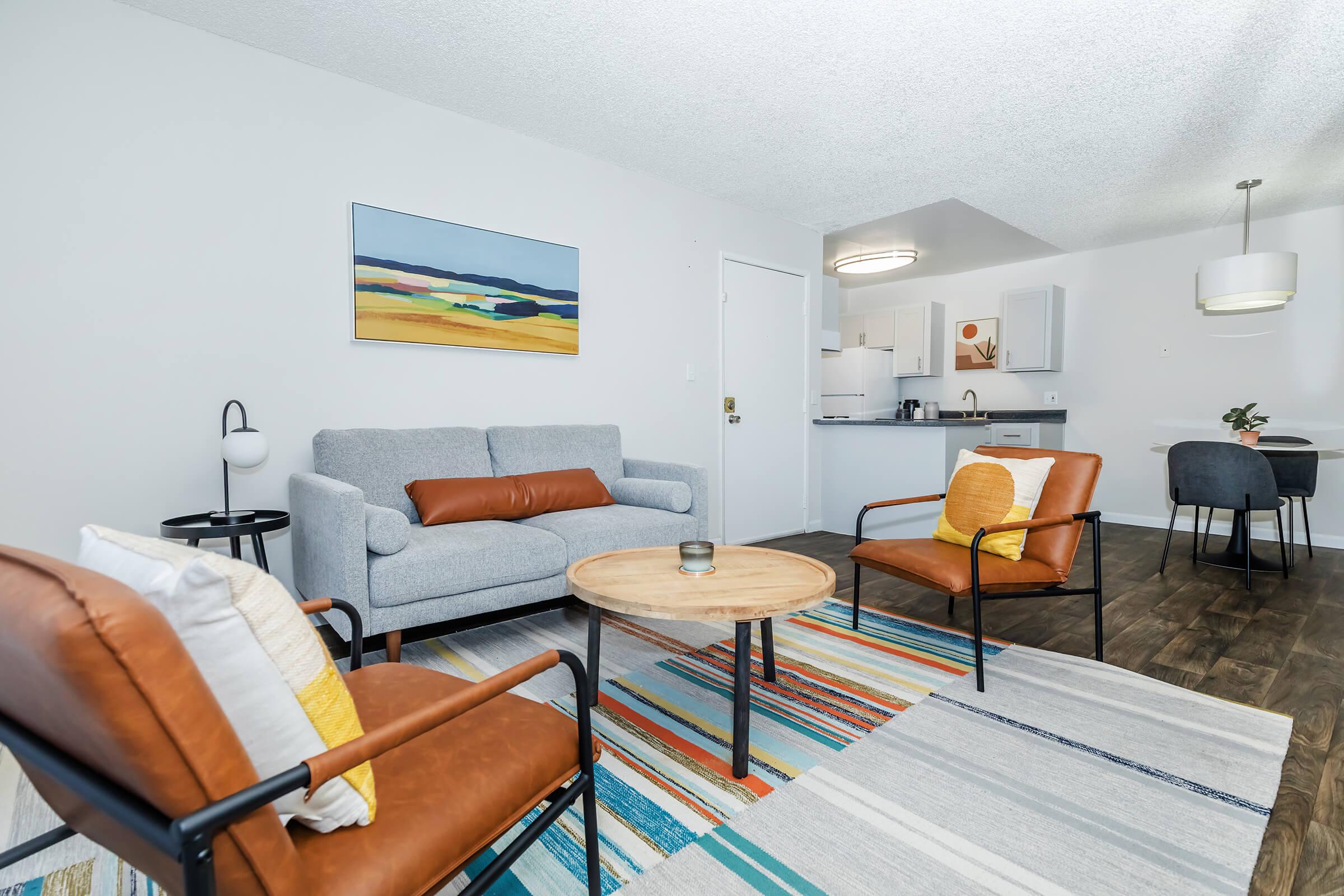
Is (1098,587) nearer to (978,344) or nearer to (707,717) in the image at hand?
(707,717)

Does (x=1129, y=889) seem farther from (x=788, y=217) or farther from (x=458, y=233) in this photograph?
(x=788, y=217)

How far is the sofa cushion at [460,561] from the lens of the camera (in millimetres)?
2258

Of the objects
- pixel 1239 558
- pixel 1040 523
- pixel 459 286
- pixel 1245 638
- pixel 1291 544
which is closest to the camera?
pixel 1040 523

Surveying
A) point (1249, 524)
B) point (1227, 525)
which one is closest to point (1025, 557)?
point (1249, 524)

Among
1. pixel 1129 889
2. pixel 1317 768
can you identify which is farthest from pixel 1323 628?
pixel 1129 889

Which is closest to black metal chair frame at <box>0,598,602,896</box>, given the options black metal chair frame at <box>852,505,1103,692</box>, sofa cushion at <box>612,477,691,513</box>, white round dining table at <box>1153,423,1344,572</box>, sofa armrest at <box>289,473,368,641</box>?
sofa armrest at <box>289,473,368,641</box>

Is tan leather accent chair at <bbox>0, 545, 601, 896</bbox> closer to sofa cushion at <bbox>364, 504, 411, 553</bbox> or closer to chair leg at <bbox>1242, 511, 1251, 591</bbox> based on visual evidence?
sofa cushion at <bbox>364, 504, 411, 553</bbox>

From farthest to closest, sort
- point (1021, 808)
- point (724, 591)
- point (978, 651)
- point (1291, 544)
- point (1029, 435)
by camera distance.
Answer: point (1029, 435)
point (1291, 544)
point (978, 651)
point (724, 591)
point (1021, 808)

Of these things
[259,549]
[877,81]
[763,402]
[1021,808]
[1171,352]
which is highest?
[877,81]

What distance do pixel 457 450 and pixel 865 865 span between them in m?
2.42

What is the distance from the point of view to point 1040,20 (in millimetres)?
2432

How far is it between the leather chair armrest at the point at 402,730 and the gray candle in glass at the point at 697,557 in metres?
1.04

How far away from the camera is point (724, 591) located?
1.78 m

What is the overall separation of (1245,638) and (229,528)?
4.06 metres
